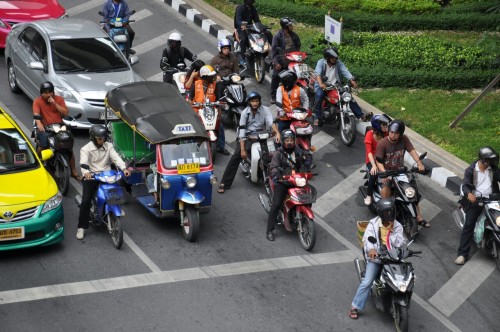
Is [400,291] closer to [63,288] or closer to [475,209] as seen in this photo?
[475,209]

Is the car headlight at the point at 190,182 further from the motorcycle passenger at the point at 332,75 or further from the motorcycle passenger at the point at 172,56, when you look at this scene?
the motorcycle passenger at the point at 172,56

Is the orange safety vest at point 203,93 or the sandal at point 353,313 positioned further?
the orange safety vest at point 203,93

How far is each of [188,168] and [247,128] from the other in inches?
94.6

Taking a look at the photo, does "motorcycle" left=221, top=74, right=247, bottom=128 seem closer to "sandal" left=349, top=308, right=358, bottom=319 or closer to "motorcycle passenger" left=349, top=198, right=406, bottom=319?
Result: "motorcycle passenger" left=349, top=198, right=406, bottom=319

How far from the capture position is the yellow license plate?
12.5 metres

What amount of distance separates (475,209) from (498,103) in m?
5.95

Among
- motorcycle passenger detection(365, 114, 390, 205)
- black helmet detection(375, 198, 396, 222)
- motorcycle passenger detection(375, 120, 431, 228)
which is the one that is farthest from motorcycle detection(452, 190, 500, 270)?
black helmet detection(375, 198, 396, 222)

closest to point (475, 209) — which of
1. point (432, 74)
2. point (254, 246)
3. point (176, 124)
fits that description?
point (254, 246)

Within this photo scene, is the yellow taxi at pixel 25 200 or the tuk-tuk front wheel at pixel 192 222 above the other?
the yellow taxi at pixel 25 200

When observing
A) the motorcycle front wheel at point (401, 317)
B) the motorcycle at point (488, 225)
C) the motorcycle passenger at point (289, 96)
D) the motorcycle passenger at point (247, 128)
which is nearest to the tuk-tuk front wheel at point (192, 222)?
the motorcycle passenger at point (247, 128)

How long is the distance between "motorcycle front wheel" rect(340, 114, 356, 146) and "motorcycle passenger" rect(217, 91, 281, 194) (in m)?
2.00

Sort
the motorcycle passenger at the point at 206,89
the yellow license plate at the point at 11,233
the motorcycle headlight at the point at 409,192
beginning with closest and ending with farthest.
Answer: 1. the yellow license plate at the point at 11,233
2. the motorcycle headlight at the point at 409,192
3. the motorcycle passenger at the point at 206,89

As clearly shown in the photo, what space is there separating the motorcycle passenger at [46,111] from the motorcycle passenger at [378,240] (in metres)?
5.38

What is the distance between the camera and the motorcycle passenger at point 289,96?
16422mm
